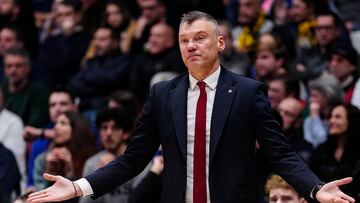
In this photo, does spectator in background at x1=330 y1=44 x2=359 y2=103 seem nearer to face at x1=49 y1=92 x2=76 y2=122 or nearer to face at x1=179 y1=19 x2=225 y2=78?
face at x1=49 y1=92 x2=76 y2=122

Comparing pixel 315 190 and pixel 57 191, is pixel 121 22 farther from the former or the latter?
pixel 315 190

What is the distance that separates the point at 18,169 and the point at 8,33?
11.3ft

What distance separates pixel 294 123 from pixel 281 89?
664 millimetres

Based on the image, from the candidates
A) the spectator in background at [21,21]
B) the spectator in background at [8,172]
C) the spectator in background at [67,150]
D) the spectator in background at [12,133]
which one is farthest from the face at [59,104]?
the spectator in background at [21,21]

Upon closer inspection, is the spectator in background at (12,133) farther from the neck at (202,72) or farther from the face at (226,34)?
the neck at (202,72)

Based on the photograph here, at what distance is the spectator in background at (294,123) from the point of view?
8.16m

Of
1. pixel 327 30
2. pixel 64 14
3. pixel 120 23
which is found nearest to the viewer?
pixel 327 30

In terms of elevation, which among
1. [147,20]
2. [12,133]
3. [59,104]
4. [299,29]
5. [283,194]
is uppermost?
[147,20]

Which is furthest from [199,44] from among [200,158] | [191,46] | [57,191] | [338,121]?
[338,121]

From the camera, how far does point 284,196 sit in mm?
6340

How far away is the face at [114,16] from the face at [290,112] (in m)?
3.22

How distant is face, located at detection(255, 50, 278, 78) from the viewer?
9.67 metres


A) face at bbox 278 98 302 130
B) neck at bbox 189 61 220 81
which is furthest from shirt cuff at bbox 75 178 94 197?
face at bbox 278 98 302 130

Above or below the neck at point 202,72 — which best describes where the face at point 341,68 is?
below
